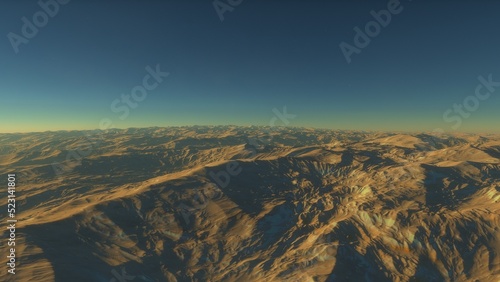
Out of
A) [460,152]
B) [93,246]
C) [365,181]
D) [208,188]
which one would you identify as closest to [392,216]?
[365,181]

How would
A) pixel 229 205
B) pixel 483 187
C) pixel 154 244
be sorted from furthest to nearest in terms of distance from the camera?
pixel 483 187 → pixel 229 205 → pixel 154 244

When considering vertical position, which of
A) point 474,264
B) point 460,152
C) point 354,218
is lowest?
point 474,264

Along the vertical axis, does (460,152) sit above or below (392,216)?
above

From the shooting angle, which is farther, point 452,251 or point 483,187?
point 483,187

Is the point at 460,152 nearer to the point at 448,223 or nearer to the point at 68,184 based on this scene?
the point at 448,223

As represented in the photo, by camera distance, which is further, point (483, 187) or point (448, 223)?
point (483, 187)

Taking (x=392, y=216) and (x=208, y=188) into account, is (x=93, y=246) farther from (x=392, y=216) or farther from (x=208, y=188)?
(x=392, y=216)

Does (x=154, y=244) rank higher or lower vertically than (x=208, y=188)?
lower

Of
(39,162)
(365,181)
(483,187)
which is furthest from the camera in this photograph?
(39,162)

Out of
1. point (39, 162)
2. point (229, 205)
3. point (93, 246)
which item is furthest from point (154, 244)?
point (39, 162)
